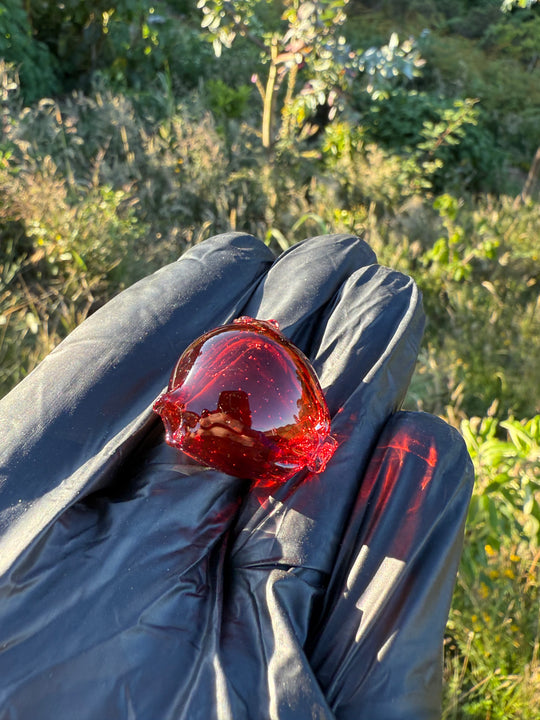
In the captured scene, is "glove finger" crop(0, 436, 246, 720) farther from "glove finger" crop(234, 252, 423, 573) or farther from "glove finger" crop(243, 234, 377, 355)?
"glove finger" crop(243, 234, 377, 355)

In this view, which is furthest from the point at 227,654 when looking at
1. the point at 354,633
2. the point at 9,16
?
the point at 9,16

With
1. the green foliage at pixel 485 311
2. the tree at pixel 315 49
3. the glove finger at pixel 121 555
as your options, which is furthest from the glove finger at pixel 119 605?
the tree at pixel 315 49

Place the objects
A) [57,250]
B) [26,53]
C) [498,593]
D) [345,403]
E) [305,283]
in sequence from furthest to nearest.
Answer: [26,53], [57,250], [498,593], [305,283], [345,403]

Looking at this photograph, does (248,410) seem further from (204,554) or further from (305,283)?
(305,283)

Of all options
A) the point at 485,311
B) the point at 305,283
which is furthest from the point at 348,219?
the point at 305,283

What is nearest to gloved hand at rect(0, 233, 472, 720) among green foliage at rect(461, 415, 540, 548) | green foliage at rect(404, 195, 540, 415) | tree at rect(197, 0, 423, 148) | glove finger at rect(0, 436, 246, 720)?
glove finger at rect(0, 436, 246, 720)

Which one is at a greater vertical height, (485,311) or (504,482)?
(504,482)

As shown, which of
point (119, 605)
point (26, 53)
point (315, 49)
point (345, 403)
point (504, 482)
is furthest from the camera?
point (26, 53)

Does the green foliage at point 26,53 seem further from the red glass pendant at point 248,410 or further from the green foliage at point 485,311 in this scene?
the red glass pendant at point 248,410
